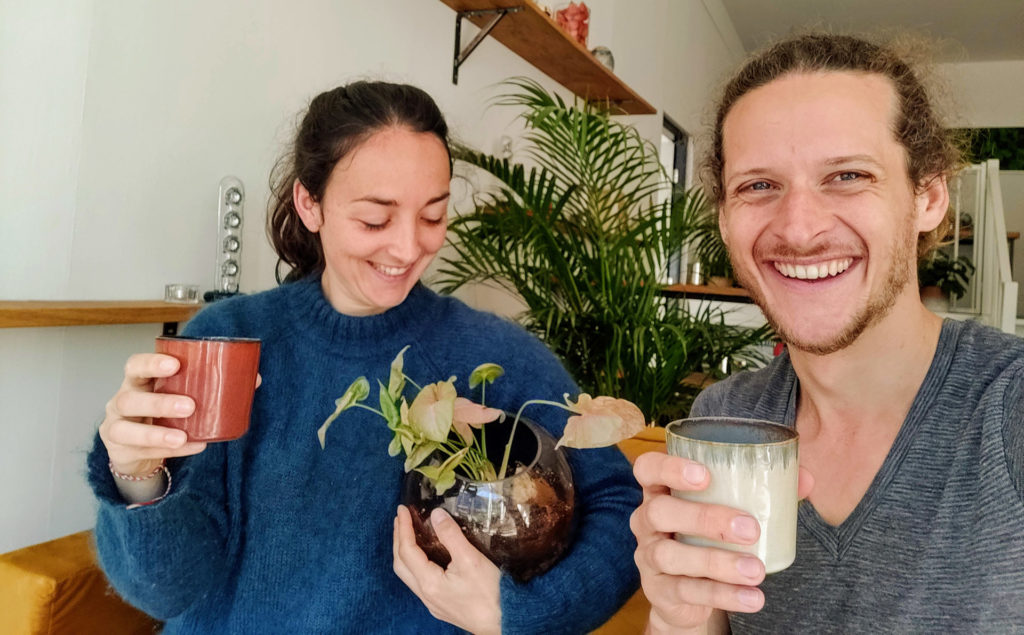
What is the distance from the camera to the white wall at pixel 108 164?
50.2 inches

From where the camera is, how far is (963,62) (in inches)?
292

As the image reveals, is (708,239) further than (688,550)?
Yes

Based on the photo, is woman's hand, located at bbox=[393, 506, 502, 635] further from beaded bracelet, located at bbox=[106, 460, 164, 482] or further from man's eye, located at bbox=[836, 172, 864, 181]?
man's eye, located at bbox=[836, 172, 864, 181]

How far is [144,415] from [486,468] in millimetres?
383

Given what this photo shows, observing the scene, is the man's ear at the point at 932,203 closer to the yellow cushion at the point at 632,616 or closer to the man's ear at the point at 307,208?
the yellow cushion at the point at 632,616

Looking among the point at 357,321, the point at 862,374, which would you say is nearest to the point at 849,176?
the point at 862,374

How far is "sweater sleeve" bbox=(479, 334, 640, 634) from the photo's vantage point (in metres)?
0.80

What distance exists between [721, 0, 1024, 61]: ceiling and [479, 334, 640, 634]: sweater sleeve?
19.7 ft

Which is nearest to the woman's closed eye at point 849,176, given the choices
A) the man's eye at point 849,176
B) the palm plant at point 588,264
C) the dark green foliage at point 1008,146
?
the man's eye at point 849,176

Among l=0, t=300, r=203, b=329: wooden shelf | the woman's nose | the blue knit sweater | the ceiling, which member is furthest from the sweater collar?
the ceiling

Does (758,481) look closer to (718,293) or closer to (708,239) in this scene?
(708,239)

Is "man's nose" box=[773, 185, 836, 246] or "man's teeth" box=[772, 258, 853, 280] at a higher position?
"man's nose" box=[773, 185, 836, 246]

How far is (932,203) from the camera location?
A: 1007 millimetres

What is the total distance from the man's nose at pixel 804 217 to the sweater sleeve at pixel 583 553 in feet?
1.28
